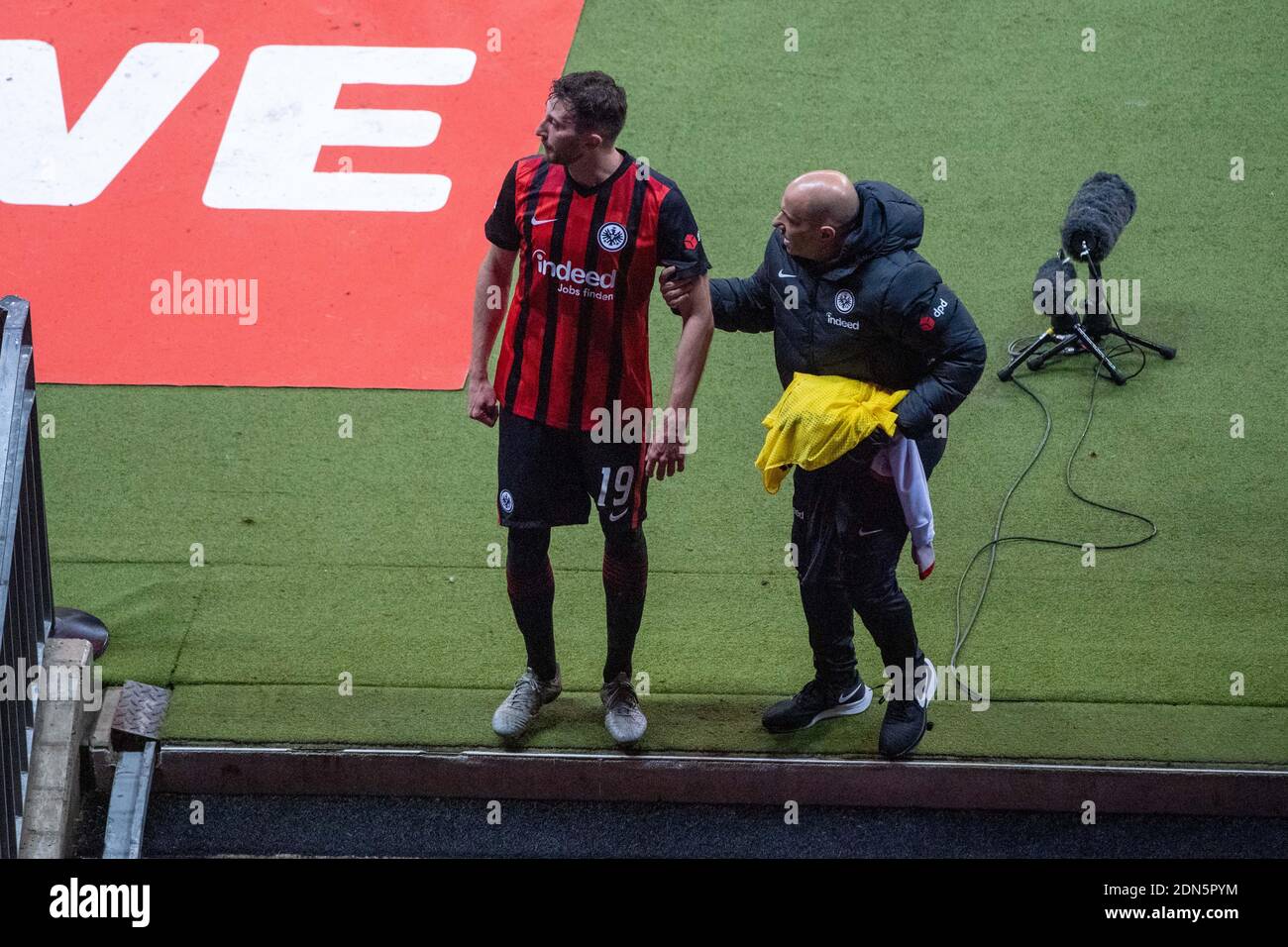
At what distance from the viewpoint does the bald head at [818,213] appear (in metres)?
4.08

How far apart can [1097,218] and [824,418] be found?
2.96 metres

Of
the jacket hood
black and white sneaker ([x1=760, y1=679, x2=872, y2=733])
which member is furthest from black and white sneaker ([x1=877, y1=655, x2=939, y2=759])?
the jacket hood

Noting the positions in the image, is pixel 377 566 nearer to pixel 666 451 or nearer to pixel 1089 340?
pixel 666 451

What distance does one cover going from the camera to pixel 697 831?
4758mm

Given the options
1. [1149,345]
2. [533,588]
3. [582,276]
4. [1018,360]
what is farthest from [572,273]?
[1149,345]

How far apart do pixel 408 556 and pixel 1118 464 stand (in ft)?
9.88

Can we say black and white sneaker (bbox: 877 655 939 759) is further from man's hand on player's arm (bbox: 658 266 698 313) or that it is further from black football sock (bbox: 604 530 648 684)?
man's hand on player's arm (bbox: 658 266 698 313)

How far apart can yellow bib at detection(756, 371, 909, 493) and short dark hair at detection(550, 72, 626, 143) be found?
94cm

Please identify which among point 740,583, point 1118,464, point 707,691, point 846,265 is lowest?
point 707,691

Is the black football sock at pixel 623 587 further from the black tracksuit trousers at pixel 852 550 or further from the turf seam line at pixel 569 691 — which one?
the black tracksuit trousers at pixel 852 550

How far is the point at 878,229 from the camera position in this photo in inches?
165
